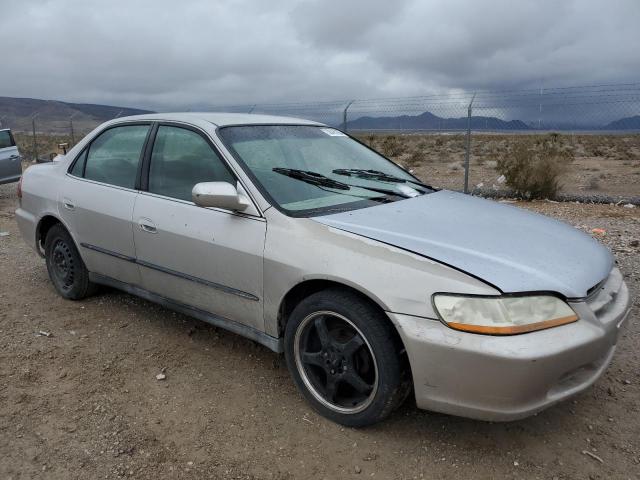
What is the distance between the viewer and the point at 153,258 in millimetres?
3523

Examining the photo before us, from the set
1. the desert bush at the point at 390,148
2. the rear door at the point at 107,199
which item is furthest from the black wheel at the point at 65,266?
the desert bush at the point at 390,148

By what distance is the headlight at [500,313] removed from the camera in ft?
7.33

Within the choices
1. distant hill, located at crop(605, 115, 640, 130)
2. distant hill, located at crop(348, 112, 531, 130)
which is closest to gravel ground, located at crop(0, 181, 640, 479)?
distant hill, located at crop(348, 112, 531, 130)

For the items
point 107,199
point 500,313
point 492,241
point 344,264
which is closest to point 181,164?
point 107,199

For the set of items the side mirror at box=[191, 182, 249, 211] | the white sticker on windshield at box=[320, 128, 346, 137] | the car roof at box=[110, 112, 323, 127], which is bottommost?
the side mirror at box=[191, 182, 249, 211]

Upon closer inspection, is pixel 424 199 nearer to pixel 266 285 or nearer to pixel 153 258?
pixel 266 285

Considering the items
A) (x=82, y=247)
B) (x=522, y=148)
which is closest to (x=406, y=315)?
(x=82, y=247)

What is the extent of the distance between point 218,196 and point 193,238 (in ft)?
1.44

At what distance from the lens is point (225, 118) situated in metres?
3.65

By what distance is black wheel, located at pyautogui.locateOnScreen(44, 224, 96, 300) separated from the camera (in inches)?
171

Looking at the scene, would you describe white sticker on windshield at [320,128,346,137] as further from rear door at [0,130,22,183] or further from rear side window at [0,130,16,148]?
rear side window at [0,130,16,148]

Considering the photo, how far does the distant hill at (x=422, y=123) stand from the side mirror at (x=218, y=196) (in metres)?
8.15

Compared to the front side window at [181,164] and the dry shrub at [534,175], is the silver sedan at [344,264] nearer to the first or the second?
the front side window at [181,164]

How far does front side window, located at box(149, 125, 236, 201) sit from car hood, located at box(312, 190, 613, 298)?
0.86 m
